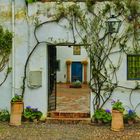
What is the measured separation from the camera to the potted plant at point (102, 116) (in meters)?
14.0

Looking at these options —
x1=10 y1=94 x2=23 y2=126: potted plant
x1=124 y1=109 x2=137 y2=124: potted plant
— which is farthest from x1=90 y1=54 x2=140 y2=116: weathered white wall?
x1=10 y1=94 x2=23 y2=126: potted plant

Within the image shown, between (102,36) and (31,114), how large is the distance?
3.47 meters

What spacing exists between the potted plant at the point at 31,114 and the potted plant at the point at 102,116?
186cm

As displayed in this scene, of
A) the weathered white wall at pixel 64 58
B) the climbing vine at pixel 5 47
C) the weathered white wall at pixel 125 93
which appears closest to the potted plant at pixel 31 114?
the climbing vine at pixel 5 47

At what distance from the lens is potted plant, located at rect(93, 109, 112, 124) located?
14031mm

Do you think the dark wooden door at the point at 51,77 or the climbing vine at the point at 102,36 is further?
the dark wooden door at the point at 51,77

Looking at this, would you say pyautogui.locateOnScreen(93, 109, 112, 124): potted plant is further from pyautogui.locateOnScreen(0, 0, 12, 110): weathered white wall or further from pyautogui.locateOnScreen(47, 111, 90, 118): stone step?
pyautogui.locateOnScreen(0, 0, 12, 110): weathered white wall

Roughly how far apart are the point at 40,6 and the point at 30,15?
0.45m

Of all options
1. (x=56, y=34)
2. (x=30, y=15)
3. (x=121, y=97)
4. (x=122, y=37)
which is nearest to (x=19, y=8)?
(x=30, y=15)

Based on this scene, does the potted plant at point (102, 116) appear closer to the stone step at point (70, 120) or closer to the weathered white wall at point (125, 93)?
the stone step at point (70, 120)

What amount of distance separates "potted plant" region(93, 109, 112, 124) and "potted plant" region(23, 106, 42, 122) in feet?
6.10

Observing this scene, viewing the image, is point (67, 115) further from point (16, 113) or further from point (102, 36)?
point (102, 36)

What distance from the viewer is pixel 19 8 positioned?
14594 mm

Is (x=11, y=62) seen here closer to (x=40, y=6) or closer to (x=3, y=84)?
(x=3, y=84)
